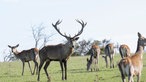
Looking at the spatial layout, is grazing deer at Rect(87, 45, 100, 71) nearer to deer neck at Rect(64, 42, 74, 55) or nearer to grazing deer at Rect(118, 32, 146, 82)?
deer neck at Rect(64, 42, 74, 55)

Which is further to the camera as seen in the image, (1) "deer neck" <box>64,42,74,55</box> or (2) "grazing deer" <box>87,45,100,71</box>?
(2) "grazing deer" <box>87,45,100,71</box>

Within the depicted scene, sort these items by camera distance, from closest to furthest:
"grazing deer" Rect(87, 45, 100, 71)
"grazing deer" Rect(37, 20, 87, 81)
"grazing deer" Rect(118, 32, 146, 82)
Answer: "grazing deer" Rect(118, 32, 146, 82) < "grazing deer" Rect(37, 20, 87, 81) < "grazing deer" Rect(87, 45, 100, 71)

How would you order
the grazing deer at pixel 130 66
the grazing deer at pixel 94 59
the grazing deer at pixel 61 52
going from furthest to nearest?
1. the grazing deer at pixel 94 59
2. the grazing deer at pixel 61 52
3. the grazing deer at pixel 130 66

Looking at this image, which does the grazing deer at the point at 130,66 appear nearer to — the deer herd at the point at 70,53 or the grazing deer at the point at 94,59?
the deer herd at the point at 70,53

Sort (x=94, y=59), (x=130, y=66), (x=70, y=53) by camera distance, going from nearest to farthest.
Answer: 1. (x=130, y=66)
2. (x=70, y=53)
3. (x=94, y=59)

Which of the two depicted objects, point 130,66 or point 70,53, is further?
point 70,53

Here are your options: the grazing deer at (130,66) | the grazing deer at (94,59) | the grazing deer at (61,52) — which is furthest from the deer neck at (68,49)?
the grazing deer at (94,59)

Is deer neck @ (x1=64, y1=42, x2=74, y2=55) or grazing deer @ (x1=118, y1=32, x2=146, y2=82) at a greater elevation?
deer neck @ (x1=64, y1=42, x2=74, y2=55)

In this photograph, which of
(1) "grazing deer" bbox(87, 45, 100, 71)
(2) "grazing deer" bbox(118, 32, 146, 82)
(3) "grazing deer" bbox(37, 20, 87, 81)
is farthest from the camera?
(1) "grazing deer" bbox(87, 45, 100, 71)

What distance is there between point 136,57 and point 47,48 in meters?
8.05

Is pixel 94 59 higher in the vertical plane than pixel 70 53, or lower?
lower

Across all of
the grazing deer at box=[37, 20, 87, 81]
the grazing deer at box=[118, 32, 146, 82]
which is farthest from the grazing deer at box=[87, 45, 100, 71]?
the grazing deer at box=[118, 32, 146, 82]

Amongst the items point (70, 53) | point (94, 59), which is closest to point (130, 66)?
point (70, 53)

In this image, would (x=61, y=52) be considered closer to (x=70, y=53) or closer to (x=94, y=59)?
(x=70, y=53)
